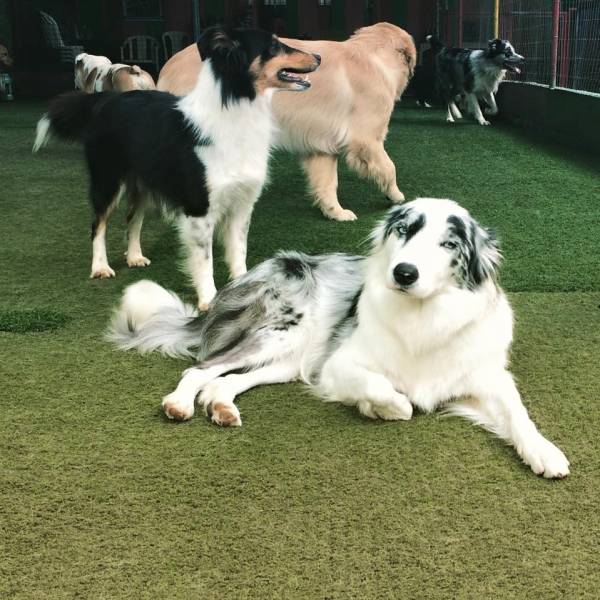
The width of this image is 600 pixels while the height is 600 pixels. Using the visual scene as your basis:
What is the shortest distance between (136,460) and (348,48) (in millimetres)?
4183

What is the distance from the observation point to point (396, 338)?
7.77 feet

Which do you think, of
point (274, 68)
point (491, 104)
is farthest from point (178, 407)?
point (491, 104)

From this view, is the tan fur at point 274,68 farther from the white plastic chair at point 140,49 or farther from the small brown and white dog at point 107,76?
the white plastic chair at point 140,49

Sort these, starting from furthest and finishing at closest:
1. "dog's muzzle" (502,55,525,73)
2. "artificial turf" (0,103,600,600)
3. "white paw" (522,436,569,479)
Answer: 1. "dog's muzzle" (502,55,525,73)
2. "white paw" (522,436,569,479)
3. "artificial turf" (0,103,600,600)

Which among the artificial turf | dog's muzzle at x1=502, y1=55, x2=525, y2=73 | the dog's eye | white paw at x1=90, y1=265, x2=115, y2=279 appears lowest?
white paw at x1=90, y1=265, x2=115, y2=279

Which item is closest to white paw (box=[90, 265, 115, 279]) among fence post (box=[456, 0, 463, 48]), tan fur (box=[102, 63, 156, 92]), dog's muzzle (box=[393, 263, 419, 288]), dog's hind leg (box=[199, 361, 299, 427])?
dog's hind leg (box=[199, 361, 299, 427])

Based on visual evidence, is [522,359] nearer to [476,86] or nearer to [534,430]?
[534,430]

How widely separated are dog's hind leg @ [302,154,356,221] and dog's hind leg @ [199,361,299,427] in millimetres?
2686

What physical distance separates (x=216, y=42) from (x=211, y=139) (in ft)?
1.38

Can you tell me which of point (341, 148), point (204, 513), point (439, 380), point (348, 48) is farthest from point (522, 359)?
point (348, 48)

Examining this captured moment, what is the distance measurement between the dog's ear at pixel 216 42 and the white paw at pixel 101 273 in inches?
47.3

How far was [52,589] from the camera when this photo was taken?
1.56 meters

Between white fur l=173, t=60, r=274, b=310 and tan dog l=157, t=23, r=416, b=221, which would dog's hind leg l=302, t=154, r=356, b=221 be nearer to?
tan dog l=157, t=23, r=416, b=221

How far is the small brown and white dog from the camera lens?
848 centimetres
